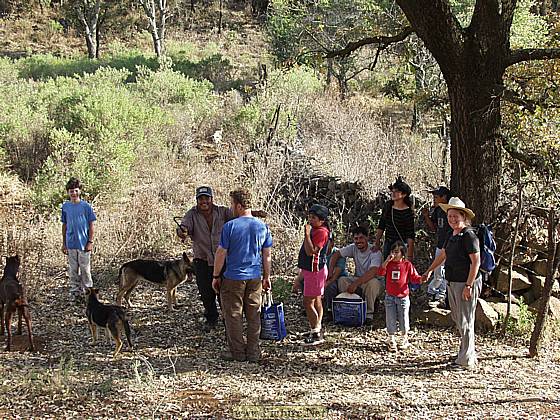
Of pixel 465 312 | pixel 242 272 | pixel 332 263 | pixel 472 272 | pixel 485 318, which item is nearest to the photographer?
pixel 472 272

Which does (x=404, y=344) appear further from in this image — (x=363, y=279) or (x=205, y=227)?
(x=205, y=227)

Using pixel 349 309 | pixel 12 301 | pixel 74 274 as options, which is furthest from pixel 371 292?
pixel 12 301

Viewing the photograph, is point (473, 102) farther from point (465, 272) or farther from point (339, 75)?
point (339, 75)

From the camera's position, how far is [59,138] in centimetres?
1459

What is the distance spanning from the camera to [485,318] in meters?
7.79

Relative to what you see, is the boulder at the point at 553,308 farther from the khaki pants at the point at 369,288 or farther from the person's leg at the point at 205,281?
the person's leg at the point at 205,281

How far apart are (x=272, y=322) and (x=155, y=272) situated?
1.79m

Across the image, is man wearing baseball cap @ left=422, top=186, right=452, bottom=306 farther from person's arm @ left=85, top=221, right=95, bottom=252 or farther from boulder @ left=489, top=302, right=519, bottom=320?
person's arm @ left=85, top=221, right=95, bottom=252

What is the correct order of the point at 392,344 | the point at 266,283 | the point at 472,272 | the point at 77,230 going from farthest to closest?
1. the point at 77,230
2. the point at 392,344
3. the point at 266,283
4. the point at 472,272

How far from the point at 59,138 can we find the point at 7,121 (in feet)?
7.13

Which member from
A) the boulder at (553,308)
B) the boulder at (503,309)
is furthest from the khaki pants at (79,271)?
the boulder at (553,308)

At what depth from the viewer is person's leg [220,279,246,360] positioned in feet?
21.9

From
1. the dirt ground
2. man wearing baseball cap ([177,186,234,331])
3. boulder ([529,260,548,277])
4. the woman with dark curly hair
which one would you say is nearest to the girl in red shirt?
the dirt ground

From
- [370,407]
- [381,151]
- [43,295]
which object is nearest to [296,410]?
[370,407]
